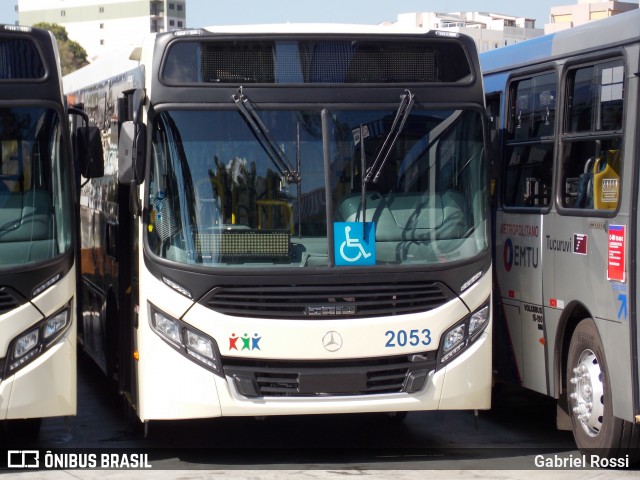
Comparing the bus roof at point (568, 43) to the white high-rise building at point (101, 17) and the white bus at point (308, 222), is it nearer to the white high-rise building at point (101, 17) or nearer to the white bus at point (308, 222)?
the white bus at point (308, 222)

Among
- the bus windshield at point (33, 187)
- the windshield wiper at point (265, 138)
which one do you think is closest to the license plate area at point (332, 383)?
the windshield wiper at point (265, 138)

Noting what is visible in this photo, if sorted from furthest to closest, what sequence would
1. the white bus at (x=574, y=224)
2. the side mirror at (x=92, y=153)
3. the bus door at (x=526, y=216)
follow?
the bus door at (x=526, y=216)
the side mirror at (x=92, y=153)
the white bus at (x=574, y=224)

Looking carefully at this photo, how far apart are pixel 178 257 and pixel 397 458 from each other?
7.38 ft

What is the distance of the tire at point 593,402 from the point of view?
8.31m

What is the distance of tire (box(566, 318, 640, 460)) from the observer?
831 cm

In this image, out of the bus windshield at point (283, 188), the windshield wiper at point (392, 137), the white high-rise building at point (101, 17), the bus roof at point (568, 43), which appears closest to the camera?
the bus roof at point (568, 43)

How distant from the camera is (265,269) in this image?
824cm

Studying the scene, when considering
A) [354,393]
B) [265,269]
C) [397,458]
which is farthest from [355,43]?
[397,458]

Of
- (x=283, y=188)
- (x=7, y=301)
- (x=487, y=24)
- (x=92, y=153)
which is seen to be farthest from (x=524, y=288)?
(x=487, y=24)

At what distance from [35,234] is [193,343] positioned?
4.49 feet

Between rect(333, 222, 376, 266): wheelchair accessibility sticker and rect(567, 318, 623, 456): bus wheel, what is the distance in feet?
5.38

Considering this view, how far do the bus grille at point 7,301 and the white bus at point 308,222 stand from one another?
2.81 ft

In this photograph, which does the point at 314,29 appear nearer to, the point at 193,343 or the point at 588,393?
the point at 193,343

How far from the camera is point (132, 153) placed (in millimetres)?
8508
